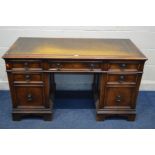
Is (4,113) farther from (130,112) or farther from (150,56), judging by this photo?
(150,56)

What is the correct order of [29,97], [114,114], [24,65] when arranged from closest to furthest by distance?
[24,65]
[29,97]
[114,114]

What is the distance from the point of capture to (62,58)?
184 centimetres

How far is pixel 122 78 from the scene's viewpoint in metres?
1.98

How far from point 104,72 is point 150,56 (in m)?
0.97

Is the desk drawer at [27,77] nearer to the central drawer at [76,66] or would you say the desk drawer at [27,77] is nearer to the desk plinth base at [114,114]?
the central drawer at [76,66]

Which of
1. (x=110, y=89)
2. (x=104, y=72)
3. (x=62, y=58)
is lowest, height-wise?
(x=110, y=89)

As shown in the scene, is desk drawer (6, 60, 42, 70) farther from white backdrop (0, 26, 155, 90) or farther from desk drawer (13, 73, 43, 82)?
white backdrop (0, 26, 155, 90)

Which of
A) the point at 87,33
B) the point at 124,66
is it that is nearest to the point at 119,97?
the point at 124,66

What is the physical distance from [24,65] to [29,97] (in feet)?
1.15

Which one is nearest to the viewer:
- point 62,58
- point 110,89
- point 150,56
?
point 62,58

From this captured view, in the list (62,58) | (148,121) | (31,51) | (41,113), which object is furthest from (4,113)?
(148,121)

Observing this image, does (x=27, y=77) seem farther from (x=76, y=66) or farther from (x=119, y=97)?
(x=119, y=97)

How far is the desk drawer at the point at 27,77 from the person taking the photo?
1.94m

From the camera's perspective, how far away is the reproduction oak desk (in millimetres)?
1866
